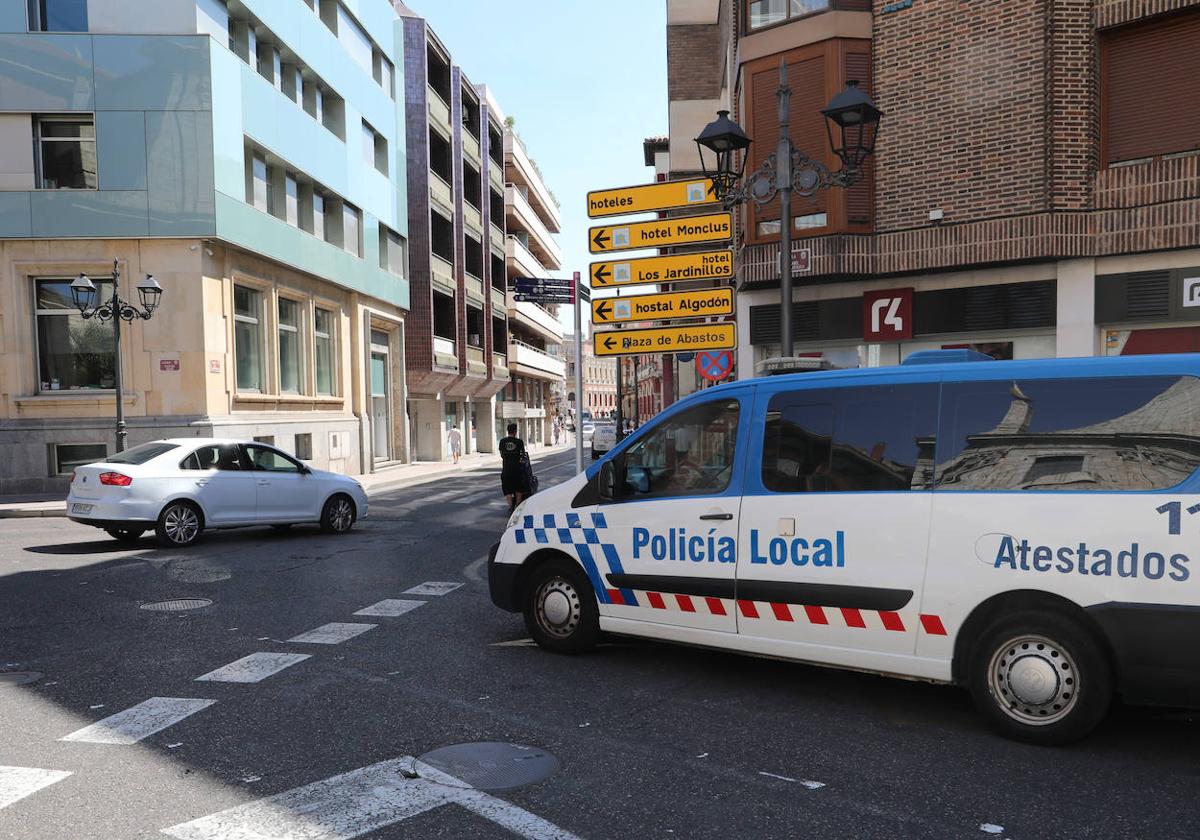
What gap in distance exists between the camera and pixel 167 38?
21125mm

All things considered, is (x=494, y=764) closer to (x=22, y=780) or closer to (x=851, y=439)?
(x=22, y=780)

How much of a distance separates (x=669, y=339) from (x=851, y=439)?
784 centimetres

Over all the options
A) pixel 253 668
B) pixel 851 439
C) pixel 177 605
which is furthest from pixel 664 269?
pixel 253 668

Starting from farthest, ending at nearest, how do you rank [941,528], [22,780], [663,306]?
[663,306] < [941,528] < [22,780]

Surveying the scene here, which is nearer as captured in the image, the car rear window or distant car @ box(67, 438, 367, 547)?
distant car @ box(67, 438, 367, 547)

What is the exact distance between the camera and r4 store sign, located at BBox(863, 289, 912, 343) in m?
14.5

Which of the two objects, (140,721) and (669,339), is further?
(669,339)

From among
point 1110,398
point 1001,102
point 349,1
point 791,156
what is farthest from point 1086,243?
point 349,1

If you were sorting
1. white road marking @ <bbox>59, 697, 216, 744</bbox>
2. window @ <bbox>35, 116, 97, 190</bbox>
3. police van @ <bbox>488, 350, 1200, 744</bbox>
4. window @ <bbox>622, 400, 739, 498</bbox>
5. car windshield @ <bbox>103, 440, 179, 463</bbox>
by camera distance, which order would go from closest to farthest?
police van @ <bbox>488, 350, 1200, 744</bbox>
white road marking @ <bbox>59, 697, 216, 744</bbox>
window @ <bbox>622, 400, 739, 498</bbox>
car windshield @ <bbox>103, 440, 179, 463</bbox>
window @ <bbox>35, 116, 97, 190</bbox>

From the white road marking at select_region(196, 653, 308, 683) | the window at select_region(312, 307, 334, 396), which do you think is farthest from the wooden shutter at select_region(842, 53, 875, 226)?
the window at select_region(312, 307, 334, 396)

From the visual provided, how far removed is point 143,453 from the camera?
Answer: 12.4m

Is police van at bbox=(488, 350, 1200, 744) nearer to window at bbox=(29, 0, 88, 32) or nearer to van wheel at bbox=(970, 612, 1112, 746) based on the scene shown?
van wheel at bbox=(970, 612, 1112, 746)

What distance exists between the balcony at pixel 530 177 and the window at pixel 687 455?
51.3m

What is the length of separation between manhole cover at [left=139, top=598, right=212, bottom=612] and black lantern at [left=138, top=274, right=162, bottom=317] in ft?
38.9
